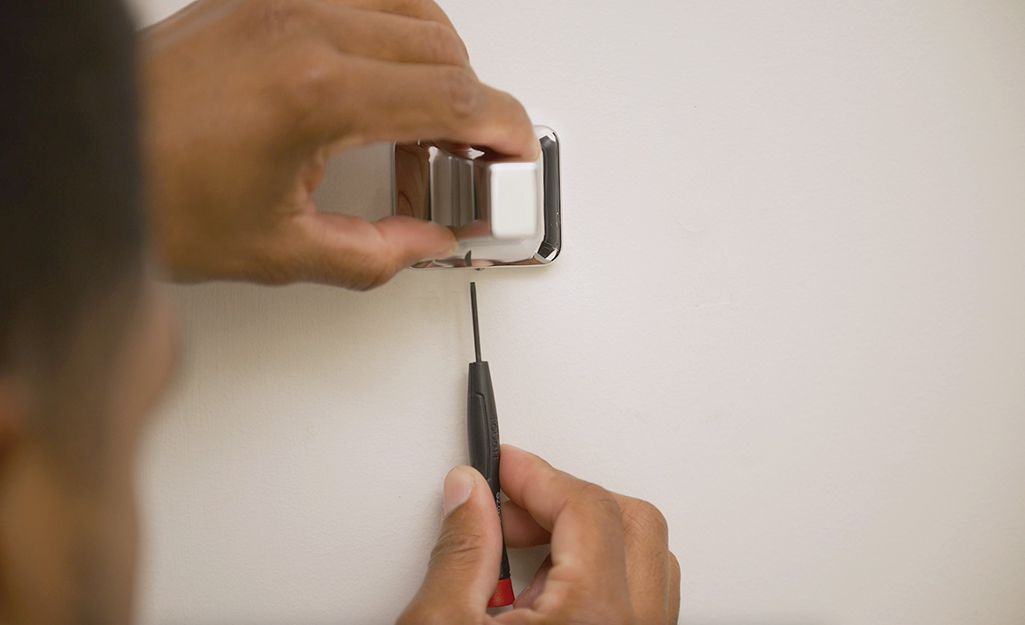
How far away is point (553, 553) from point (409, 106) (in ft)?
1.07

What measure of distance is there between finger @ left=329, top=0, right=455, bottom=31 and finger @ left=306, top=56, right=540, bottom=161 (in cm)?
7

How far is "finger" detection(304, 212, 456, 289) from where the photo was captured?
38 centimetres

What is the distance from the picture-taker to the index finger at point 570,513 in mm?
413

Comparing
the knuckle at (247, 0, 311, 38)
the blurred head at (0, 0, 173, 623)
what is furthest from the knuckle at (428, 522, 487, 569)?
the knuckle at (247, 0, 311, 38)

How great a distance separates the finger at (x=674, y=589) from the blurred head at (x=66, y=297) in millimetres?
391

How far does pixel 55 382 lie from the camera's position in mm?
201

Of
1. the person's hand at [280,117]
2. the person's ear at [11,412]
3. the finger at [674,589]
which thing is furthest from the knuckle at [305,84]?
the finger at [674,589]

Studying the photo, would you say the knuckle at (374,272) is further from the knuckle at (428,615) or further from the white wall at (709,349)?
the knuckle at (428,615)

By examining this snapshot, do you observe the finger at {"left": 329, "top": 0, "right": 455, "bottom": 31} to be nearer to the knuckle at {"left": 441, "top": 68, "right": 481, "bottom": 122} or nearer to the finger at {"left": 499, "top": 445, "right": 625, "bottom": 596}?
the knuckle at {"left": 441, "top": 68, "right": 481, "bottom": 122}

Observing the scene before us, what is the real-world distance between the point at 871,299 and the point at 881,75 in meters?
0.20

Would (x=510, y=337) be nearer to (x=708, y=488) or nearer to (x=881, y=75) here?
(x=708, y=488)

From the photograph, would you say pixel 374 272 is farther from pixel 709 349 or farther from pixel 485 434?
pixel 709 349

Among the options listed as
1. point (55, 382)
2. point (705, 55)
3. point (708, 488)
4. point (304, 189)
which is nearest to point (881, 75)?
point (705, 55)

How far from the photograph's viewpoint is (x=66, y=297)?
19 cm
